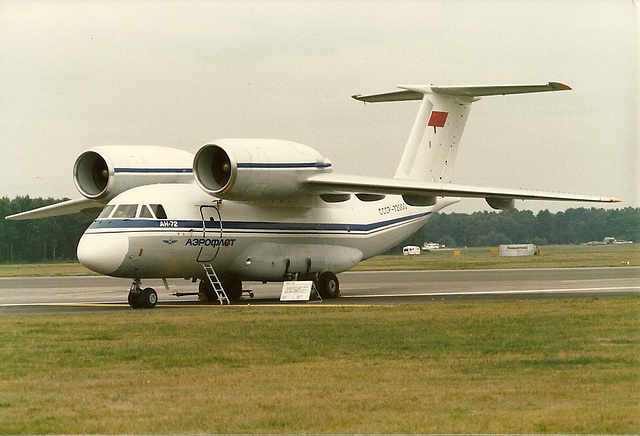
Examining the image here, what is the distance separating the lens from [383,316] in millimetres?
19625

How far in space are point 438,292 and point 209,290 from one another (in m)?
6.81

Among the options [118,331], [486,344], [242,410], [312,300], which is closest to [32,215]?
[312,300]

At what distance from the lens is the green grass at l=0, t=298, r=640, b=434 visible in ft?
30.2

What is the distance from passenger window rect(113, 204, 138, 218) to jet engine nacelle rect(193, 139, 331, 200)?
1.76 meters

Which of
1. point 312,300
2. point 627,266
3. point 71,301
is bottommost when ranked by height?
point 71,301

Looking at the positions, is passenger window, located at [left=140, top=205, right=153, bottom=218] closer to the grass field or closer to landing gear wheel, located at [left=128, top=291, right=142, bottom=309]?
landing gear wheel, located at [left=128, top=291, right=142, bottom=309]

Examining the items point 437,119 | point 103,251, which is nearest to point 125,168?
point 103,251

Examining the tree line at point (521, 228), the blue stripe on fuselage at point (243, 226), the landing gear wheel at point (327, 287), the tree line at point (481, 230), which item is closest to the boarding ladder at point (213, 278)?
the blue stripe on fuselage at point (243, 226)

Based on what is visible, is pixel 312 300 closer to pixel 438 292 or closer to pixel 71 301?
pixel 438 292

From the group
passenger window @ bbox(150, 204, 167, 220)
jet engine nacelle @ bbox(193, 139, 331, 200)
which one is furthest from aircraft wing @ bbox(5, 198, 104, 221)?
jet engine nacelle @ bbox(193, 139, 331, 200)

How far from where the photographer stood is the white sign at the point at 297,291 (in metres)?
26.1

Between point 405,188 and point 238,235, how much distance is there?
15.4ft

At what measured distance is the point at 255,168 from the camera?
24.6m

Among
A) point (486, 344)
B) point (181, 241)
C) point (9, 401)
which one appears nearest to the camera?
point (9, 401)
